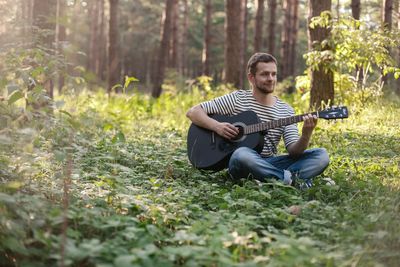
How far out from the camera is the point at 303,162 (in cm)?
510

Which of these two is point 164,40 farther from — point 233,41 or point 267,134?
point 267,134

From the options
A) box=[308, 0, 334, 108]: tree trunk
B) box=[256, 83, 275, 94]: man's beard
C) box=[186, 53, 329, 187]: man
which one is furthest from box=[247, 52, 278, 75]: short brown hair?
box=[308, 0, 334, 108]: tree trunk

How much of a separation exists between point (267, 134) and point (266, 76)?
611 mm

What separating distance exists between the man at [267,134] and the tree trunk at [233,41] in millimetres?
8536

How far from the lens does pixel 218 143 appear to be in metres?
5.49

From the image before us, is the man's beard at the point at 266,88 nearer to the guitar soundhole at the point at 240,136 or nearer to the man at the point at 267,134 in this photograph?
the man at the point at 267,134

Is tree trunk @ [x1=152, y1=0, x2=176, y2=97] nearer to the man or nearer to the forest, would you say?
the forest

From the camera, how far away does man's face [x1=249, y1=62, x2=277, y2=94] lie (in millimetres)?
5422

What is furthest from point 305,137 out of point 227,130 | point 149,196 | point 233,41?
point 233,41

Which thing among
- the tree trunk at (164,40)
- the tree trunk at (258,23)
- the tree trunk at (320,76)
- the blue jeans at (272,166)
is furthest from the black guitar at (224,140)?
the tree trunk at (258,23)

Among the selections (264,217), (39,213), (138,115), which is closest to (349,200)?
(264,217)

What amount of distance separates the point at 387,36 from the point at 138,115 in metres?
6.14

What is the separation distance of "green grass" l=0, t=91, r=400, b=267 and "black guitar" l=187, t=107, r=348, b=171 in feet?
0.56

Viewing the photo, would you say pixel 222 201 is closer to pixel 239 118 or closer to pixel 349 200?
pixel 349 200
